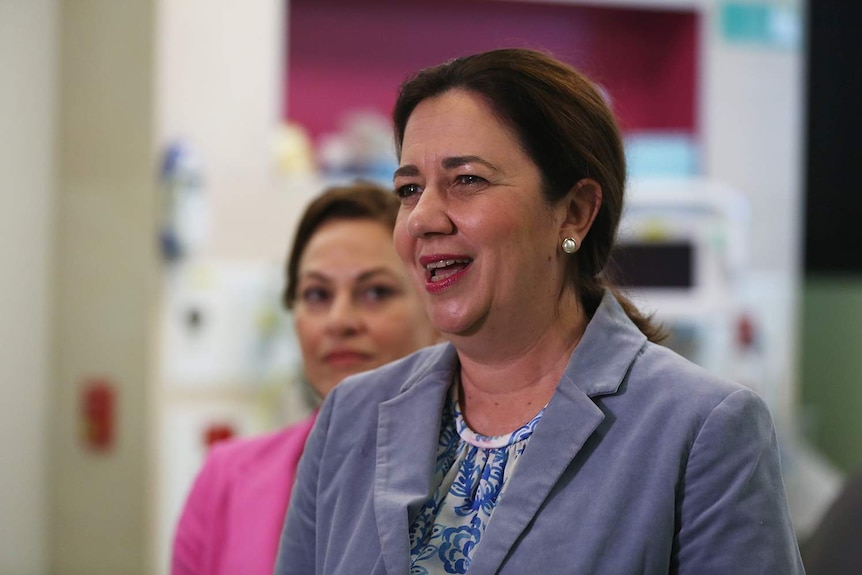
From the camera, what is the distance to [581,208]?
1.38 m

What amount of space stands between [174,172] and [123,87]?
394 millimetres

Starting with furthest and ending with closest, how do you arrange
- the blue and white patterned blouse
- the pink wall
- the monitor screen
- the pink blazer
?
1. the pink wall
2. the monitor screen
3. the pink blazer
4. the blue and white patterned blouse

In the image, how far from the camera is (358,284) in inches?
76.1

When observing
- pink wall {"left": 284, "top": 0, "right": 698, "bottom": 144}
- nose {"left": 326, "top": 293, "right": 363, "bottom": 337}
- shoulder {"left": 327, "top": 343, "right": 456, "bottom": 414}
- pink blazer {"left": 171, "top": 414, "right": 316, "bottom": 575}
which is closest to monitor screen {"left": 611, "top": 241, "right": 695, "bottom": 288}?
pink wall {"left": 284, "top": 0, "right": 698, "bottom": 144}

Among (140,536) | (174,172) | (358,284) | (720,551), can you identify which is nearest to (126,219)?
(174,172)

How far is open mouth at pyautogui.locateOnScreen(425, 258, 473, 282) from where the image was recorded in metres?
1.32

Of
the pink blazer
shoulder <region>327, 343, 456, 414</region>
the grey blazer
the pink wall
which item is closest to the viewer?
the grey blazer

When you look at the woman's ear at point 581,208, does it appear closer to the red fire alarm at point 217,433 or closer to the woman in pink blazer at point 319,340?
the woman in pink blazer at point 319,340

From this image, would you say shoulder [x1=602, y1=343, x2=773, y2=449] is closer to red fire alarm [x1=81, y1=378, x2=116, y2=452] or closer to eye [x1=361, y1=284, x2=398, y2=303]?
eye [x1=361, y1=284, x2=398, y2=303]

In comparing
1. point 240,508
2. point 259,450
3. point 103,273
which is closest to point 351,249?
point 259,450

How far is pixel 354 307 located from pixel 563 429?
29.3 inches

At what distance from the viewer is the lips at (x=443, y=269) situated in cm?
132

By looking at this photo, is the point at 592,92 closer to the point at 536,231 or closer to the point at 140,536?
the point at 536,231

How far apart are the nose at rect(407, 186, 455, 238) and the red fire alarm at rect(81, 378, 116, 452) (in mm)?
2516
